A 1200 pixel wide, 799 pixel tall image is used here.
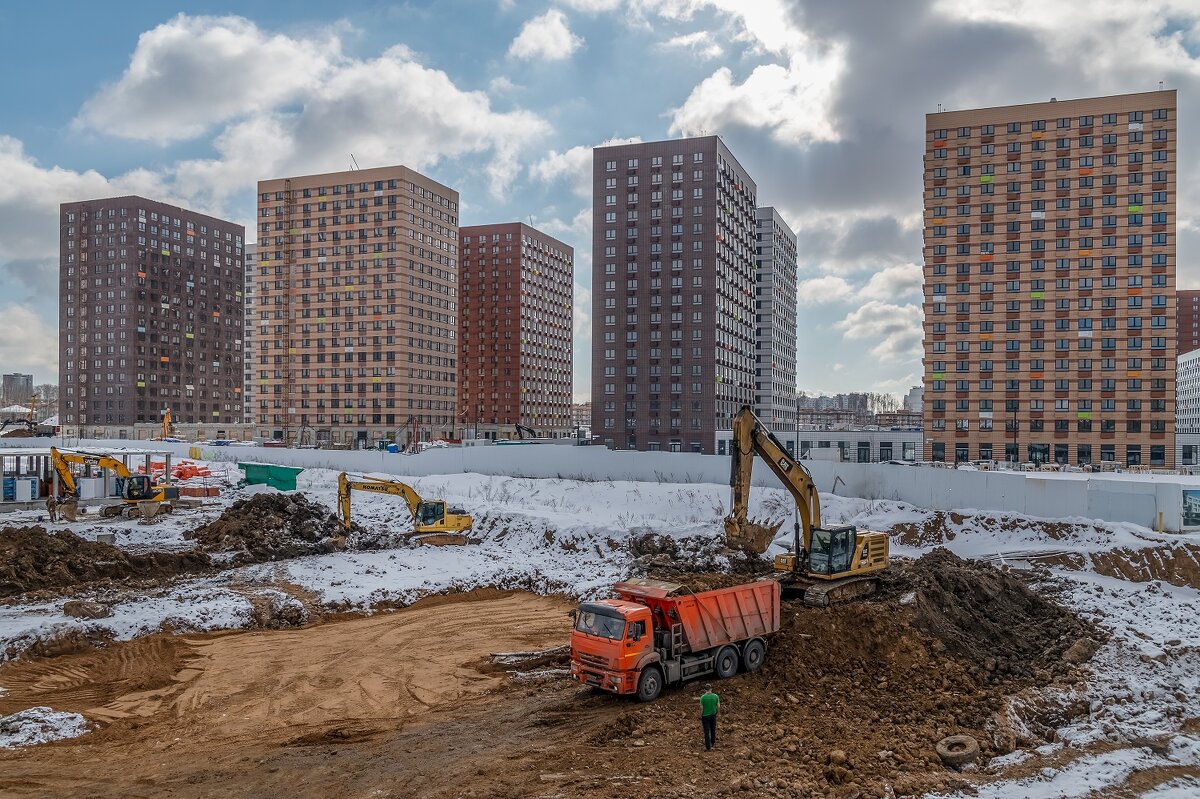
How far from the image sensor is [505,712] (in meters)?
18.3

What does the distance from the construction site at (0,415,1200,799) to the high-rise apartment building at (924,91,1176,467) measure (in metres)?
52.9

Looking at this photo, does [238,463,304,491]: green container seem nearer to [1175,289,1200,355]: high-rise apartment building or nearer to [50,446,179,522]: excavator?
[50,446,179,522]: excavator

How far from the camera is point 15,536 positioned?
1278 inches

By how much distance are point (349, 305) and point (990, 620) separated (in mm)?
102656

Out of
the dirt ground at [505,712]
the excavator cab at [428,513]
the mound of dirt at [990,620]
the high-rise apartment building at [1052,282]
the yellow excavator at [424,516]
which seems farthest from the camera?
the high-rise apartment building at [1052,282]

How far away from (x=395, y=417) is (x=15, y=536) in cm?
7742

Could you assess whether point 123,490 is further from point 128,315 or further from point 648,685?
point 128,315

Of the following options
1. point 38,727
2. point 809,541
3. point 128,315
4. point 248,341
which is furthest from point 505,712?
point 248,341

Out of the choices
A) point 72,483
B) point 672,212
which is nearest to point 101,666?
point 72,483

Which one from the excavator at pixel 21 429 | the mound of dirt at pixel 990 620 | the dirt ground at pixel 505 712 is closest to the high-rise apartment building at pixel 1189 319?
the mound of dirt at pixel 990 620

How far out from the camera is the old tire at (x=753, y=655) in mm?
20453

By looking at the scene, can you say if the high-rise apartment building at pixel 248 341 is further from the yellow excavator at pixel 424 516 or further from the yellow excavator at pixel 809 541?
the yellow excavator at pixel 809 541

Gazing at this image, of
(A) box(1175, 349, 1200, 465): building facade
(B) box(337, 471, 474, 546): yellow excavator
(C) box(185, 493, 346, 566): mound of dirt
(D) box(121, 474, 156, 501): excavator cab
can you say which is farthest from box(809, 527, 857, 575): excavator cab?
(A) box(1175, 349, 1200, 465): building facade

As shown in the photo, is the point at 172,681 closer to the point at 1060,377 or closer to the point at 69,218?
the point at 1060,377
